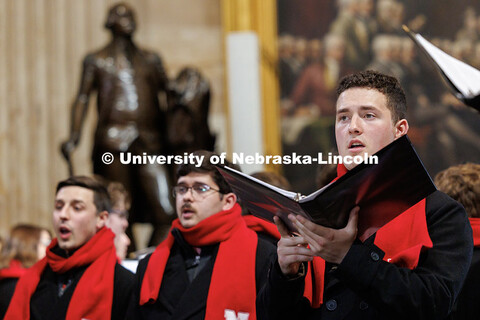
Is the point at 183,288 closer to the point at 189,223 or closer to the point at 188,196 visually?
the point at 189,223

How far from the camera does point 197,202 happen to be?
3383 mm

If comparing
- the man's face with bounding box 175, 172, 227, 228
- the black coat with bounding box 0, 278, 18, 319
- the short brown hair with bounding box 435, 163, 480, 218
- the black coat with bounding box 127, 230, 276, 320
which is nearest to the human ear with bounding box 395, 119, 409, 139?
the short brown hair with bounding box 435, 163, 480, 218

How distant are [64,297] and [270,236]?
1.05 m

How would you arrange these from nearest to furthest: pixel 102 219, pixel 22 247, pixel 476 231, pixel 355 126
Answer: pixel 355 126
pixel 476 231
pixel 102 219
pixel 22 247

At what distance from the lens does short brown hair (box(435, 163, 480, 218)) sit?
3.06 metres

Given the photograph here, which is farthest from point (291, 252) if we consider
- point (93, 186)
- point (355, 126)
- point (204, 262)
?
→ point (93, 186)

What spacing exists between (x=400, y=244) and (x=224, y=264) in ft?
3.73

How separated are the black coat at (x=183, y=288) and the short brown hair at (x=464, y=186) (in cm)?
80

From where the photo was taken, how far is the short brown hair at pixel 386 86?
239cm

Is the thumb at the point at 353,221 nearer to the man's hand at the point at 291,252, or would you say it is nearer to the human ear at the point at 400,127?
the man's hand at the point at 291,252

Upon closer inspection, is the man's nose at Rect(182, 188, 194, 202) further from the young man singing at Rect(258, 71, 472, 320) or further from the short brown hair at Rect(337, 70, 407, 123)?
the short brown hair at Rect(337, 70, 407, 123)

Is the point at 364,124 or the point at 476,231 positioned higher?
the point at 364,124

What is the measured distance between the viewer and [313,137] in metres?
9.19

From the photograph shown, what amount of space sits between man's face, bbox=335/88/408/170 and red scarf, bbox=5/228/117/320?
5.31 ft
